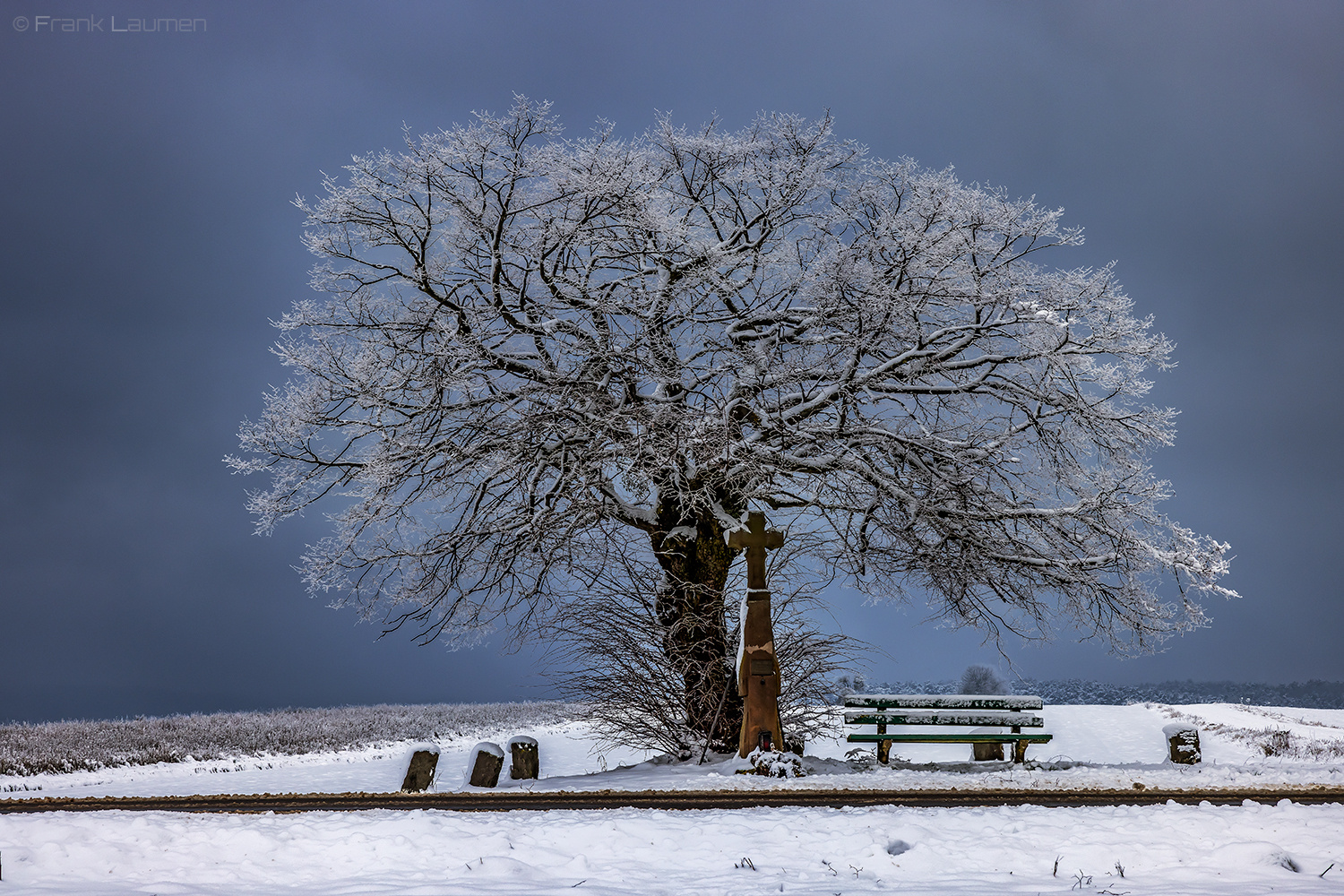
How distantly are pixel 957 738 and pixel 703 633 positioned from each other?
4320 millimetres

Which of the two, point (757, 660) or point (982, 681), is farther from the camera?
point (982, 681)

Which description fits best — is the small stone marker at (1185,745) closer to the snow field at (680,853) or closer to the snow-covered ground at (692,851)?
the snow-covered ground at (692,851)

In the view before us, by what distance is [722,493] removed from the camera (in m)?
13.7

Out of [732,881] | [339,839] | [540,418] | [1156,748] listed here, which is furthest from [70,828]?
[1156,748]

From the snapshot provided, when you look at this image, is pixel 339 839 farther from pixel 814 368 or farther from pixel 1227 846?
pixel 814 368

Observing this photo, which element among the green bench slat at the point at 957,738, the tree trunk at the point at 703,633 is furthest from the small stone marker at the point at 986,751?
the tree trunk at the point at 703,633

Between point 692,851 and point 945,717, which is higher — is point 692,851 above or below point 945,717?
above

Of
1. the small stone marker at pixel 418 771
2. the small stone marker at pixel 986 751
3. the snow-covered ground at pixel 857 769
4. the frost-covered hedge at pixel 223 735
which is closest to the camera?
the snow-covered ground at pixel 857 769

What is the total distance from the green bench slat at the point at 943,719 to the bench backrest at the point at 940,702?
A: 115 millimetres

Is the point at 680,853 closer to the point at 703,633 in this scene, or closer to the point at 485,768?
the point at 485,768

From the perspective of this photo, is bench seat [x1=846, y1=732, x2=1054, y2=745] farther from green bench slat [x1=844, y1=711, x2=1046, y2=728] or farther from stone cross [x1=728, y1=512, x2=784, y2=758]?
stone cross [x1=728, y1=512, x2=784, y2=758]

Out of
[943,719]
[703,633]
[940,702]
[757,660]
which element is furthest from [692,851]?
[940,702]

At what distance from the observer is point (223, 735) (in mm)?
22172

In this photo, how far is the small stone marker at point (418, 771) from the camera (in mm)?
10602
